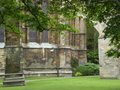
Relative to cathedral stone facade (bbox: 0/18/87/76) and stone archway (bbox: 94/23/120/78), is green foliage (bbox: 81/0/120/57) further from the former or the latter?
cathedral stone facade (bbox: 0/18/87/76)

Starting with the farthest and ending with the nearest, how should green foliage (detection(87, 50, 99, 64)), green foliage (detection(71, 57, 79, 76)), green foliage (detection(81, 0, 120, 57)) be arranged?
green foliage (detection(87, 50, 99, 64)), green foliage (detection(71, 57, 79, 76)), green foliage (detection(81, 0, 120, 57))

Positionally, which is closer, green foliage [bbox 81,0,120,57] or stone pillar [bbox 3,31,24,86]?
green foliage [bbox 81,0,120,57]

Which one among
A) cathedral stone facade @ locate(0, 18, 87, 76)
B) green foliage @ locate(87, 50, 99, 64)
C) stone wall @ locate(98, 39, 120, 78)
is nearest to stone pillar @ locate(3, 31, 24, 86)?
stone wall @ locate(98, 39, 120, 78)

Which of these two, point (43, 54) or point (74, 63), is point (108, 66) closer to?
point (43, 54)

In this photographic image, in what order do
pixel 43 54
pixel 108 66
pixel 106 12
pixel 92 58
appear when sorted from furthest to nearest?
pixel 92 58 < pixel 43 54 < pixel 108 66 < pixel 106 12

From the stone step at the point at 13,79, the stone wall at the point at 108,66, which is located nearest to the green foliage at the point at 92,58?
the stone wall at the point at 108,66

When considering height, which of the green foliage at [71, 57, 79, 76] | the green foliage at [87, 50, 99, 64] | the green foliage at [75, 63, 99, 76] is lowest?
the green foliage at [75, 63, 99, 76]

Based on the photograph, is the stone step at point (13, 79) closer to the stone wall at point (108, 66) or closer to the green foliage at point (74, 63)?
the stone wall at point (108, 66)

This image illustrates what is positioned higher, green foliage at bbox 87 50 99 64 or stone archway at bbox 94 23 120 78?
green foliage at bbox 87 50 99 64

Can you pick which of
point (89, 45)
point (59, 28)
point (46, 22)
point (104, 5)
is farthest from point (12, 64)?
point (89, 45)

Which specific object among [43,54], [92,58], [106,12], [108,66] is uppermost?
[106,12]

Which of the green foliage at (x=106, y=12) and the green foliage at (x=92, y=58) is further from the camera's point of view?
the green foliage at (x=92, y=58)

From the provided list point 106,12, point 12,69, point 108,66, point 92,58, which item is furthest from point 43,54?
point 106,12

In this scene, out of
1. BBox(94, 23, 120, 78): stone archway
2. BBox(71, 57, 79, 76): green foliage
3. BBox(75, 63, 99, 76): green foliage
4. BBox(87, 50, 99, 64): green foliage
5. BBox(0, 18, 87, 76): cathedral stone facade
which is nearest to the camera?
BBox(94, 23, 120, 78): stone archway
